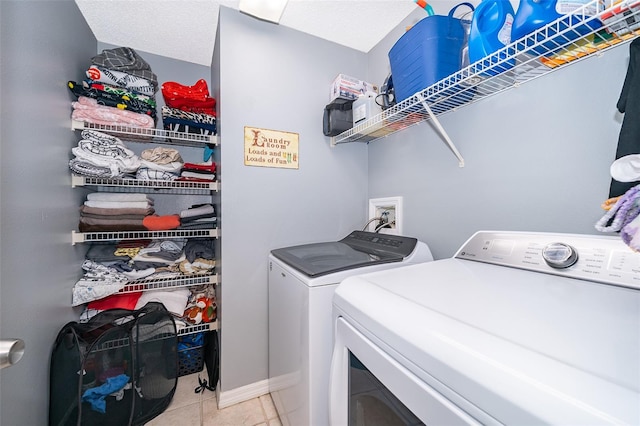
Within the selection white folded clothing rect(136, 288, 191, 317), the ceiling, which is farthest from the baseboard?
the ceiling

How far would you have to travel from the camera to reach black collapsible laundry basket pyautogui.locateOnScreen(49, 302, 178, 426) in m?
1.15

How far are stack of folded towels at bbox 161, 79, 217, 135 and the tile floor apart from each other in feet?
5.91

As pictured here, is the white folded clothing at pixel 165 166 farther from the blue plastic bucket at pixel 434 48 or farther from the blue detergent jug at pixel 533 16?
the blue detergent jug at pixel 533 16

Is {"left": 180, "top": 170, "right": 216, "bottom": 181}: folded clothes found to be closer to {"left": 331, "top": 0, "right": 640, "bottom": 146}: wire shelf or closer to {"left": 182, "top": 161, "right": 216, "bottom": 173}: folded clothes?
{"left": 182, "top": 161, "right": 216, "bottom": 173}: folded clothes

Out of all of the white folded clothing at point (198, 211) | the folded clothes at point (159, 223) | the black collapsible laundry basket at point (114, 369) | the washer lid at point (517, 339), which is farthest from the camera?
the white folded clothing at point (198, 211)

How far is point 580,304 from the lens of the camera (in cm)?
53

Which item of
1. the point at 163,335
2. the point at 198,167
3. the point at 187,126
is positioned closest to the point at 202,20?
the point at 187,126

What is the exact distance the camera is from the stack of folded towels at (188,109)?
5.54 feet

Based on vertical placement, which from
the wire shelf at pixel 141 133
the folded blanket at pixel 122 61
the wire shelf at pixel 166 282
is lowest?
the wire shelf at pixel 166 282

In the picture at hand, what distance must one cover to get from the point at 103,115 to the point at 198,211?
2.62 ft

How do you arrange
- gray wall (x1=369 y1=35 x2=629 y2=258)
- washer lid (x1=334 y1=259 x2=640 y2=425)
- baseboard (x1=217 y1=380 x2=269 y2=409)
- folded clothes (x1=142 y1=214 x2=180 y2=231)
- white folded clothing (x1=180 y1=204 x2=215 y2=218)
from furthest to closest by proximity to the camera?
white folded clothing (x1=180 y1=204 x2=215 y2=218)
folded clothes (x1=142 y1=214 x2=180 y2=231)
baseboard (x1=217 y1=380 x2=269 y2=409)
gray wall (x1=369 y1=35 x2=629 y2=258)
washer lid (x1=334 y1=259 x2=640 y2=425)

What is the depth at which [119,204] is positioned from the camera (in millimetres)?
1604

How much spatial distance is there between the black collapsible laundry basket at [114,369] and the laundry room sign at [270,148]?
1118 millimetres

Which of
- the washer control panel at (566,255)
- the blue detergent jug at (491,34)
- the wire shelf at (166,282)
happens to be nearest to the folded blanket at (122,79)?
the wire shelf at (166,282)
